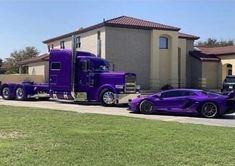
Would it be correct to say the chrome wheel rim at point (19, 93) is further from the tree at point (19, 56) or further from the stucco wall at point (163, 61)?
the tree at point (19, 56)

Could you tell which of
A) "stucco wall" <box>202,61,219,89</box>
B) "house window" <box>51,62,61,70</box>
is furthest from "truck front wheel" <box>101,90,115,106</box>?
"stucco wall" <box>202,61,219,89</box>

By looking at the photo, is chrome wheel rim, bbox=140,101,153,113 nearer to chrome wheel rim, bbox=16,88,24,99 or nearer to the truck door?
the truck door

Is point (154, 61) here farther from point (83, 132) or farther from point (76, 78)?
point (83, 132)

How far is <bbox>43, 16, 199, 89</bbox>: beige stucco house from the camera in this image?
140ft

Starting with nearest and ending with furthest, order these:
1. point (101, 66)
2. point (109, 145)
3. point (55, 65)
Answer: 1. point (109, 145)
2. point (101, 66)
3. point (55, 65)

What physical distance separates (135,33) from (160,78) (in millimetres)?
5597

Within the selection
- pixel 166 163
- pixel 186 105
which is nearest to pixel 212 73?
pixel 186 105

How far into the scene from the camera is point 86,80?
998 inches

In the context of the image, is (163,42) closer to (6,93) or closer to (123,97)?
(6,93)

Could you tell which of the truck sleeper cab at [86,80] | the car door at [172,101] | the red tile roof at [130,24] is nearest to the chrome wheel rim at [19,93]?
the truck sleeper cab at [86,80]

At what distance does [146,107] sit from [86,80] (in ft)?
19.6

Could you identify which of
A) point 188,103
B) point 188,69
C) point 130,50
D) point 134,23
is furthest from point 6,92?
point 188,69

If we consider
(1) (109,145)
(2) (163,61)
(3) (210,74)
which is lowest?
(1) (109,145)

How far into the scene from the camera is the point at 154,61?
4541 cm
